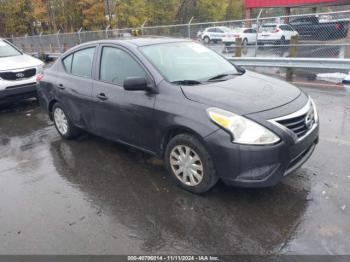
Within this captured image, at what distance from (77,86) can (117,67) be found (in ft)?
2.96

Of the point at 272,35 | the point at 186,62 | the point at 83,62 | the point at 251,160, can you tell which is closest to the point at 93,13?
the point at 272,35

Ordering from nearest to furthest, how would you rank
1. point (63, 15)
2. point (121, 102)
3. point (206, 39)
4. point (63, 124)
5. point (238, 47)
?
point (121, 102) < point (63, 124) < point (238, 47) < point (206, 39) < point (63, 15)

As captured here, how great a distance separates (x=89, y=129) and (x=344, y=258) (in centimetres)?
365

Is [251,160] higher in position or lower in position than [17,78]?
lower

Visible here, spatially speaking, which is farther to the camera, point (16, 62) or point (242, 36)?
point (242, 36)

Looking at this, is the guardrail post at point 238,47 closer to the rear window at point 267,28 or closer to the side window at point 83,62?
the rear window at point 267,28

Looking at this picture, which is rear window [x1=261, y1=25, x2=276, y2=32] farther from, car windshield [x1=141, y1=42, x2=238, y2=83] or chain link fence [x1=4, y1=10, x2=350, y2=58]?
car windshield [x1=141, y1=42, x2=238, y2=83]

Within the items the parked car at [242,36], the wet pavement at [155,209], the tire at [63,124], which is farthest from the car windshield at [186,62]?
the parked car at [242,36]

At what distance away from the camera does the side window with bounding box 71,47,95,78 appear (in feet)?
15.8

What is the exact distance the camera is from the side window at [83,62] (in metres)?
4.81

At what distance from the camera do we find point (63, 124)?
558 cm

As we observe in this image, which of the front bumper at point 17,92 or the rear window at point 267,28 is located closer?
the front bumper at point 17,92

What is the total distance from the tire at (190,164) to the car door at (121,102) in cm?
39

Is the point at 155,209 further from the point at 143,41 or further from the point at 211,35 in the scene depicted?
the point at 211,35
